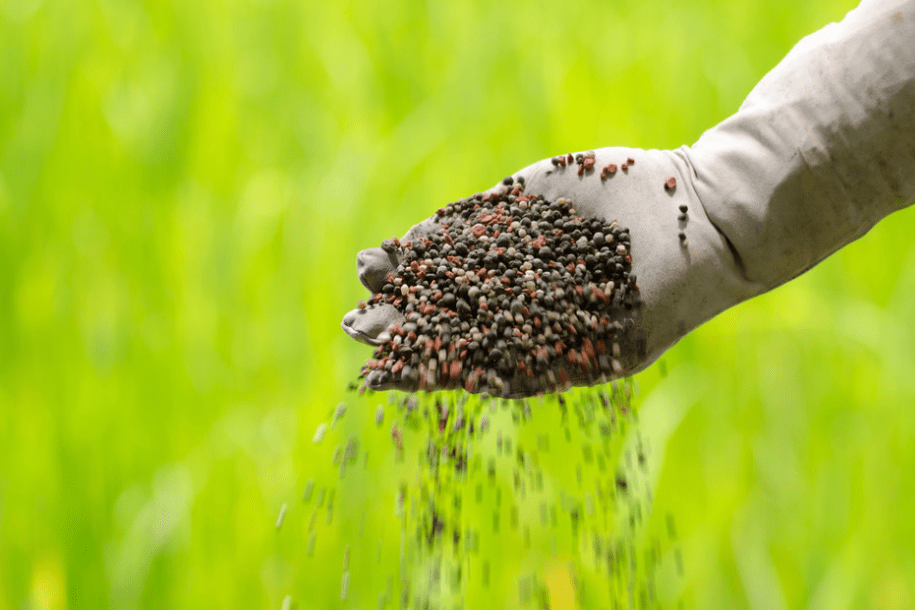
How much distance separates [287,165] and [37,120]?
0.67m

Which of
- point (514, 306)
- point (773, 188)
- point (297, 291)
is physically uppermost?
point (297, 291)

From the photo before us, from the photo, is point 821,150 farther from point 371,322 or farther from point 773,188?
point 371,322

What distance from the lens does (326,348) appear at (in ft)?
5.27

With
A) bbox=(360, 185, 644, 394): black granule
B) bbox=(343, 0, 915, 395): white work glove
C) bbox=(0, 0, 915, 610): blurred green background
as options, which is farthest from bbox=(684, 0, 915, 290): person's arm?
bbox=(0, 0, 915, 610): blurred green background

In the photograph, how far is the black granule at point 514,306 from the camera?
42.3 inches

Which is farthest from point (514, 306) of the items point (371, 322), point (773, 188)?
point (773, 188)

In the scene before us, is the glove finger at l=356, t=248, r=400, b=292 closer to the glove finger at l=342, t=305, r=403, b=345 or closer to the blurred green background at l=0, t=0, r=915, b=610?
the glove finger at l=342, t=305, r=403, b=345

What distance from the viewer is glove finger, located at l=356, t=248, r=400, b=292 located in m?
1.19

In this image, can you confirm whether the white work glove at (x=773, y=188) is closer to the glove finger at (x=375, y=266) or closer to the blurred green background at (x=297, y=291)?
the glove finger at (x=375, y=266)

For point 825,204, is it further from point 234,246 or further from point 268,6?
point 268,6

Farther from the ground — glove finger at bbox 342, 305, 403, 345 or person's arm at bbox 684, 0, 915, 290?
person's arm at bbox 684, 0, 915, 290

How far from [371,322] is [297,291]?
0.62 meters

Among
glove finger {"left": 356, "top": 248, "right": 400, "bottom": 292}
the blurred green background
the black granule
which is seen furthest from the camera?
the blurred green background

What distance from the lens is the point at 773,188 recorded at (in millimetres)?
1143
